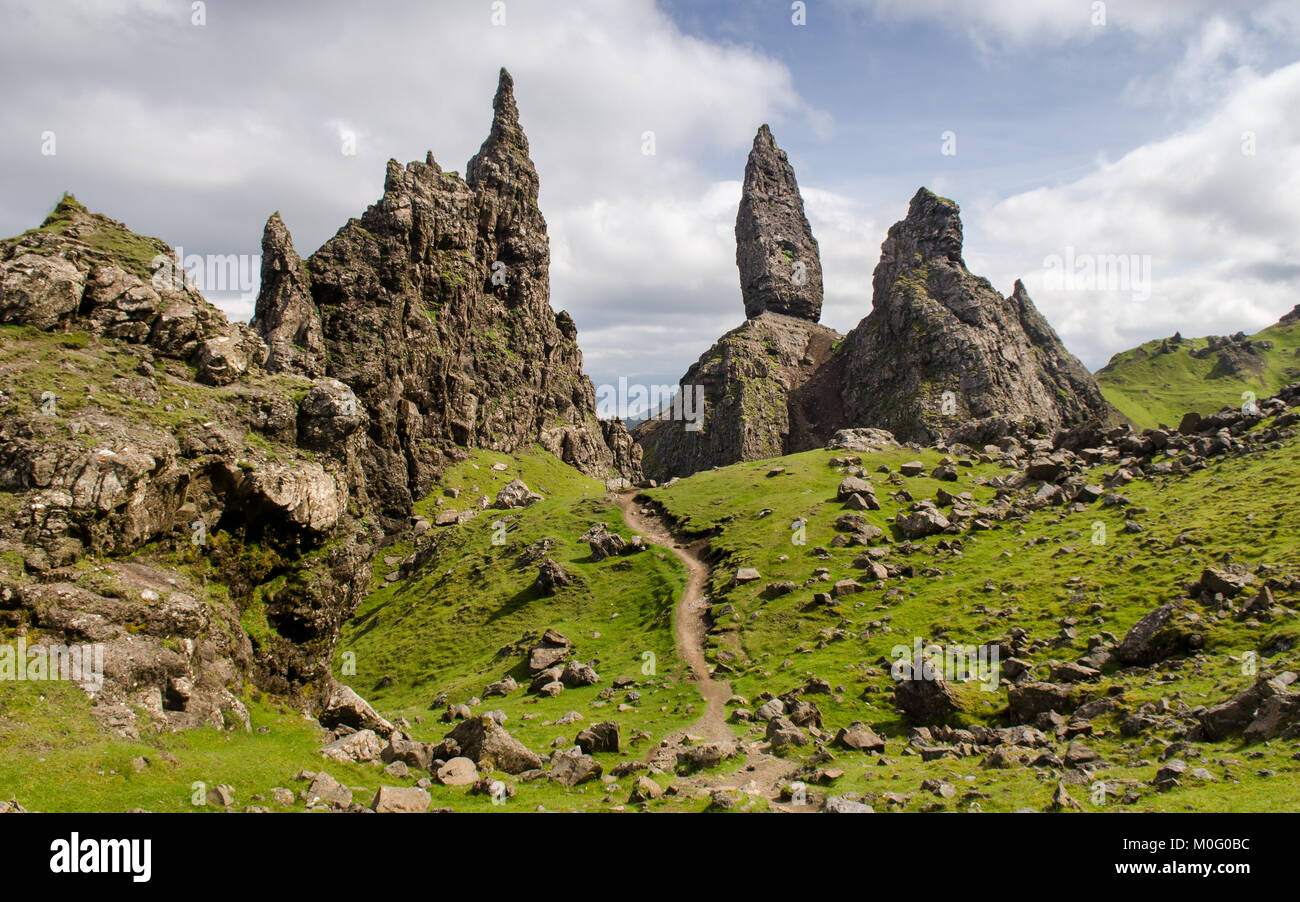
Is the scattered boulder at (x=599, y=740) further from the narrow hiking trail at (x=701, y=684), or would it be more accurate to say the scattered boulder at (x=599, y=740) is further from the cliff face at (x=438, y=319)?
the cliff face at (x=438, y=319)

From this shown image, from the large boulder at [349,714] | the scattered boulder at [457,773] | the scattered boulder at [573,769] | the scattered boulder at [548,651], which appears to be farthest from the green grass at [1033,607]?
the large boulder at [349,714]

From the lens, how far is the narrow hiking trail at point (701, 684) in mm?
30172

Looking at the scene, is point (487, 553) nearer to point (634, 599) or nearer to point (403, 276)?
point (634, 599)

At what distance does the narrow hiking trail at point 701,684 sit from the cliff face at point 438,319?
58.2 metres

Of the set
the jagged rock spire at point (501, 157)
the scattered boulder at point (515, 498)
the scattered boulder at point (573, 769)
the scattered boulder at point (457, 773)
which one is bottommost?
the scattered boulder at point (573, 769)

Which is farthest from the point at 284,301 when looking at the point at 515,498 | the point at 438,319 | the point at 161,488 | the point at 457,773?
the point at 457,773

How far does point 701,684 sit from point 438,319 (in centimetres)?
13245

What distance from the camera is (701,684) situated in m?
50.9

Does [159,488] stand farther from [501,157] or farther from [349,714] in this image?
[501,157]

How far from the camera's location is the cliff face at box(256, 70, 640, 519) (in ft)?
439

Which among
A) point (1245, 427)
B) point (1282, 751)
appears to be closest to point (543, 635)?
point (1282, 751)

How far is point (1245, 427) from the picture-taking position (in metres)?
78.1

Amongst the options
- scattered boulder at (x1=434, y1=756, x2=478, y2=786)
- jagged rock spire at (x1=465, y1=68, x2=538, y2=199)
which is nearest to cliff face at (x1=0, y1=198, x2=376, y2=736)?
scattered boulder at (x1=434, y1=756, x2=478, y2=786)

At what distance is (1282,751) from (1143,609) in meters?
23.3
